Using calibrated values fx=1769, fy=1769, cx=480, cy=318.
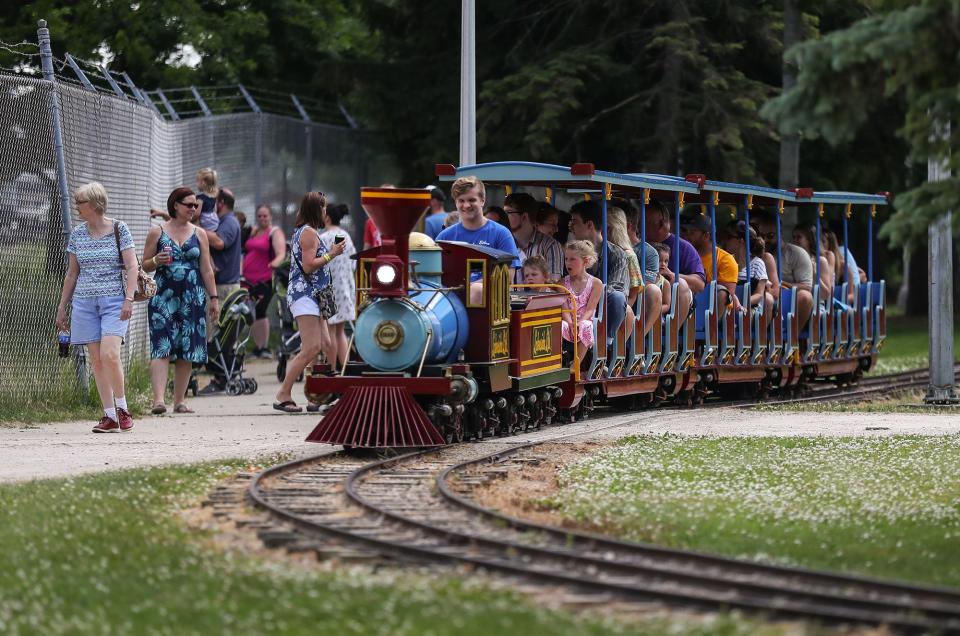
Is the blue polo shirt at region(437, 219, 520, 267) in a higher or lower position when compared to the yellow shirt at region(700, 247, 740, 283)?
higher

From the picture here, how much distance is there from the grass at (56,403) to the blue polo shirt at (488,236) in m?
3.61

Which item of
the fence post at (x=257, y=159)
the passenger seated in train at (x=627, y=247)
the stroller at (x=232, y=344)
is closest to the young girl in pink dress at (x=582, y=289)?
the passenger seated in train at (x=627, y=247)

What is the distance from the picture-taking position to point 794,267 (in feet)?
72.0

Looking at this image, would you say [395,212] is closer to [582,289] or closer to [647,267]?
[582,289]

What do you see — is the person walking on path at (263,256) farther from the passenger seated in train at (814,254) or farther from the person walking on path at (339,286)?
the passenger seated in train at (814,254)

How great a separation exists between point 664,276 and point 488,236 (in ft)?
14.2

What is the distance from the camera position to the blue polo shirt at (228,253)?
63.2ft

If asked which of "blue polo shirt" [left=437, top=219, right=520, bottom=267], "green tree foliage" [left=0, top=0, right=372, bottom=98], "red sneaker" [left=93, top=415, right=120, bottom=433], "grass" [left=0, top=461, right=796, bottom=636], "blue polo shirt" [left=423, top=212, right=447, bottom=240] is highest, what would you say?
"green tree foliage" [left=0, top=0, right=372, bottom=98]

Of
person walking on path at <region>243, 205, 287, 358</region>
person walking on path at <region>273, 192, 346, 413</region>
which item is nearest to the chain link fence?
person walking on path at <region>243, 205, 287, 358</region>

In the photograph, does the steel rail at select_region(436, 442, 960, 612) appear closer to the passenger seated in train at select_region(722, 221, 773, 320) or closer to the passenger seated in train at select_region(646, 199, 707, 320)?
the passenger seated in train at select_region(646, 199, 707, 320)

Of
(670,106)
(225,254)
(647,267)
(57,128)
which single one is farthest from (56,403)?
(670,106)

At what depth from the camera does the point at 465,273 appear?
45.5 feet

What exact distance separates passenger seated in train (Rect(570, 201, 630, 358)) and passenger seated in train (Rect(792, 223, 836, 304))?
579 centimetres

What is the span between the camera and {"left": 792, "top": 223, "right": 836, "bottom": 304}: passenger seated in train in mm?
22500
